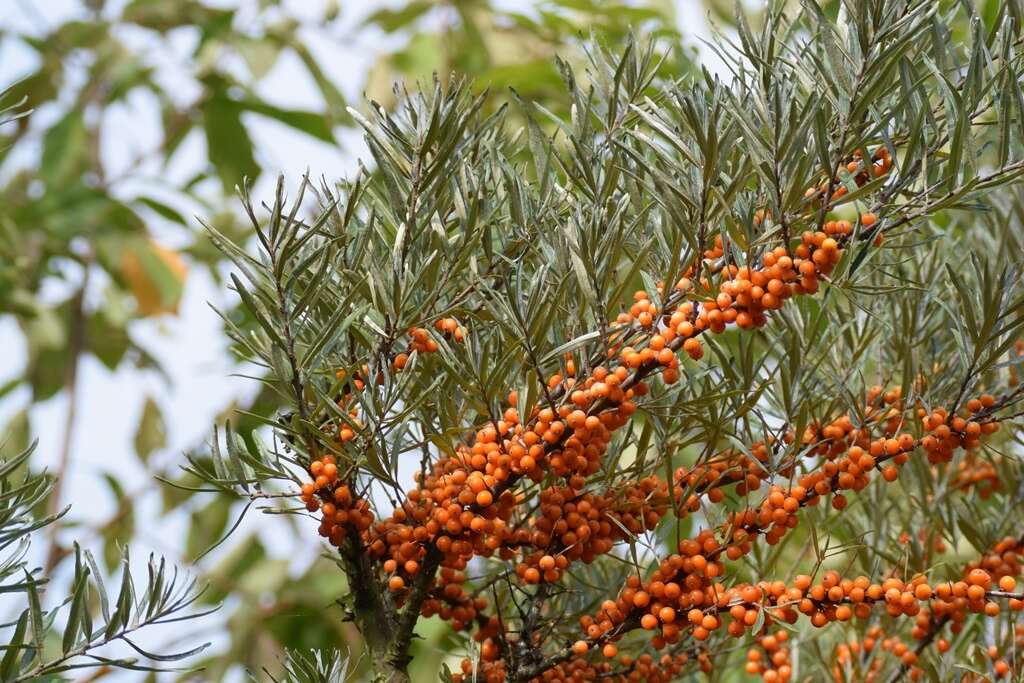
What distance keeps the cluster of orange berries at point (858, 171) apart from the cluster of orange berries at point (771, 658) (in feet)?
0.74

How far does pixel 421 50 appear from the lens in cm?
164

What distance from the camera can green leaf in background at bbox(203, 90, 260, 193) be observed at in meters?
1.43

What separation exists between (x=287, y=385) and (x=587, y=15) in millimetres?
1006

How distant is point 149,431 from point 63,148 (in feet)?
1.24

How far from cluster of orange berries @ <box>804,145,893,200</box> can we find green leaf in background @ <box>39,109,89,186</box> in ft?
3.93

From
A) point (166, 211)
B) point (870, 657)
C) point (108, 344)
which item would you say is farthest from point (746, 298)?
point (108, 344)

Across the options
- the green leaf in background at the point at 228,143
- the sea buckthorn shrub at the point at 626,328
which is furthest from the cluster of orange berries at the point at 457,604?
the green leaf in background at the point at 228,143

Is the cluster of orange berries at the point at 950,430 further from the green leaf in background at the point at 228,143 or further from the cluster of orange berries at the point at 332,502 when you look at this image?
the green leaf in background at the point at 228,143

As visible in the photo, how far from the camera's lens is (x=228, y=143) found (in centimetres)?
145

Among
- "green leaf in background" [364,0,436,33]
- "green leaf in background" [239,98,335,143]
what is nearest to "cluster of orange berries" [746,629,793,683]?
"green leaf in background" [239,98,335,143]

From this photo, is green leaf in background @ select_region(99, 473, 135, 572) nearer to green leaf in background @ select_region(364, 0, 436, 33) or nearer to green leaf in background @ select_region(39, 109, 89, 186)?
green leaf in background @ select_region(39, 109, 89, 186)

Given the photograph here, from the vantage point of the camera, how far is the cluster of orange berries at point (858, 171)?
418 mm

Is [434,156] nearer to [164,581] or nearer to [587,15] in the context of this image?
[164,581]

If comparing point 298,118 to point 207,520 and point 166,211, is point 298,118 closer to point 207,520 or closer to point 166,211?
point 166,211
